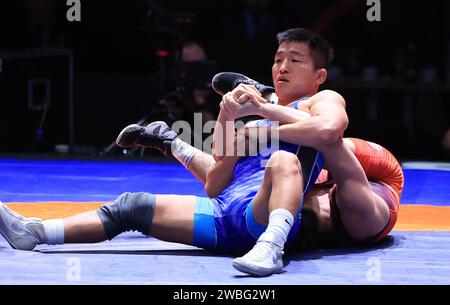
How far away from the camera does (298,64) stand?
155 inches

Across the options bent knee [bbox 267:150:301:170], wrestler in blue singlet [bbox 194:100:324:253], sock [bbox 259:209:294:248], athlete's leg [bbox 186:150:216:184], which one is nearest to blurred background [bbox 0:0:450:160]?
athlete's leg [bbox 186:150:216:184]

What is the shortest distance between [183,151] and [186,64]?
143 inches

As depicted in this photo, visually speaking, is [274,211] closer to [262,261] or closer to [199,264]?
[262,261]

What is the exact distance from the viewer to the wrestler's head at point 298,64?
155 inches

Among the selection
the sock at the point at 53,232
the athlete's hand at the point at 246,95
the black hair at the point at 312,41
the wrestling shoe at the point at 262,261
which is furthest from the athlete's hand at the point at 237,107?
the sock at the point at 53,232

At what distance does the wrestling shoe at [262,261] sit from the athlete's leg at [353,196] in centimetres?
52

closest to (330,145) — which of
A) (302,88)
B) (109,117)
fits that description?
(302,88)

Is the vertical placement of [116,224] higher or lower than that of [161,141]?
lower

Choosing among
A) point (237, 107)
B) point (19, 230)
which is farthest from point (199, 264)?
point (19, 230)

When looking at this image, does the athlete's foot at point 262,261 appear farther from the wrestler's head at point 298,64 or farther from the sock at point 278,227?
the wrestler's head at point 298,64

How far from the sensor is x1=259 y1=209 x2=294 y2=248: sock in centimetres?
342

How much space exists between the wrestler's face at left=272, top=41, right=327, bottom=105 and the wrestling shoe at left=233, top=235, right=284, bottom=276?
823 millimetres

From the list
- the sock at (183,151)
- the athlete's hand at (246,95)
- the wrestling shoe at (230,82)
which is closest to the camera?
the athlete's hand at (246,95)

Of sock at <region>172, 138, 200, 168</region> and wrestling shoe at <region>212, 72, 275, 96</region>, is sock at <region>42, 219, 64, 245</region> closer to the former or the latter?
sock at <region>172, 138, 200, 168</region>
